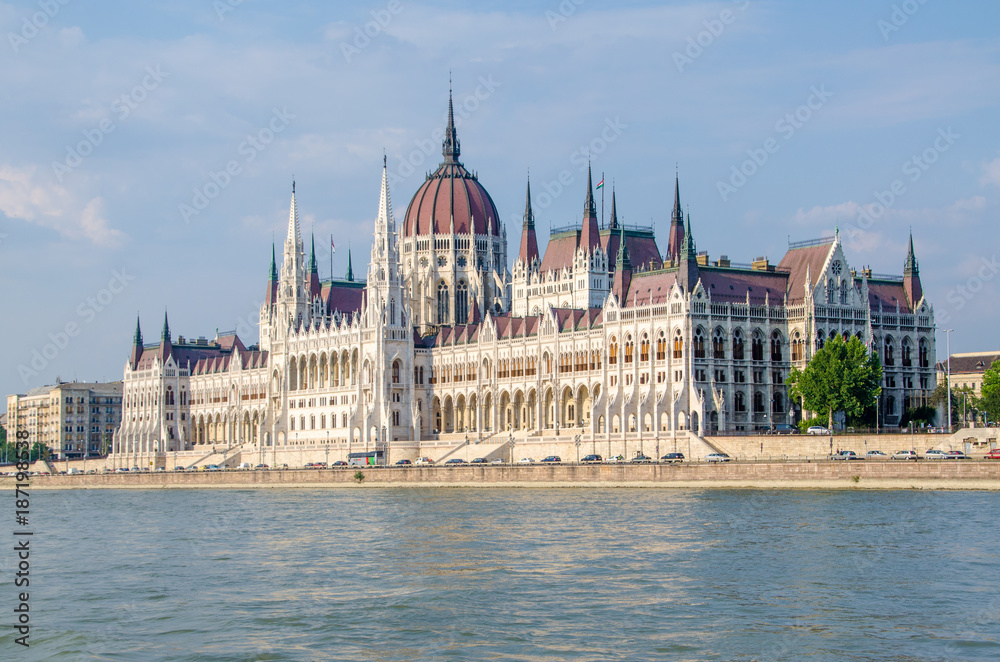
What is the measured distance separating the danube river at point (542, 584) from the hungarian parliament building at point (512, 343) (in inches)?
1446

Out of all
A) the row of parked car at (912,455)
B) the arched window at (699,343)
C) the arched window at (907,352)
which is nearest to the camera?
the row of parked car at (912,455)

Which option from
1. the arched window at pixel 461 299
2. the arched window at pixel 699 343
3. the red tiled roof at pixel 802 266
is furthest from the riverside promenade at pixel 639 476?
the arched window at pixel 461 299

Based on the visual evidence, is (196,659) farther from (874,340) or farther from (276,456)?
(276,456)

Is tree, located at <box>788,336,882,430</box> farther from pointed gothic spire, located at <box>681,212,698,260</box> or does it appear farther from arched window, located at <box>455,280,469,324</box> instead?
arched window, located at <box>455,280,469,324</box>

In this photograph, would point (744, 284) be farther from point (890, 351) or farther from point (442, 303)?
point (442, 303)

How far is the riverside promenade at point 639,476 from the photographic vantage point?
8038 cm

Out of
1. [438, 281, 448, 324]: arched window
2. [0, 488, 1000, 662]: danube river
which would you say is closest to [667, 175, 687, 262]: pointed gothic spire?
[438, 281, 448, 324]: arched window

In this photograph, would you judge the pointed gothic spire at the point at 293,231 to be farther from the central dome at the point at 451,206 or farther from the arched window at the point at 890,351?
the arched window at the point at 890,351

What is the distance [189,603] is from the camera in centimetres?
4431

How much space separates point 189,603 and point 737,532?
83.1 ft

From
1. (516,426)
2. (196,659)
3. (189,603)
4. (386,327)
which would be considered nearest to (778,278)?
(516,426)

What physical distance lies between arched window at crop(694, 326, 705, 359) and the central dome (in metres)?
54.9

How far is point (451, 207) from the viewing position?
16338cm

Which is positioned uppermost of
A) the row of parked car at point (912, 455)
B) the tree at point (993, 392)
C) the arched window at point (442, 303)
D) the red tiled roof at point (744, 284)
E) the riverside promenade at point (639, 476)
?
the arched window at point (442, 303)
